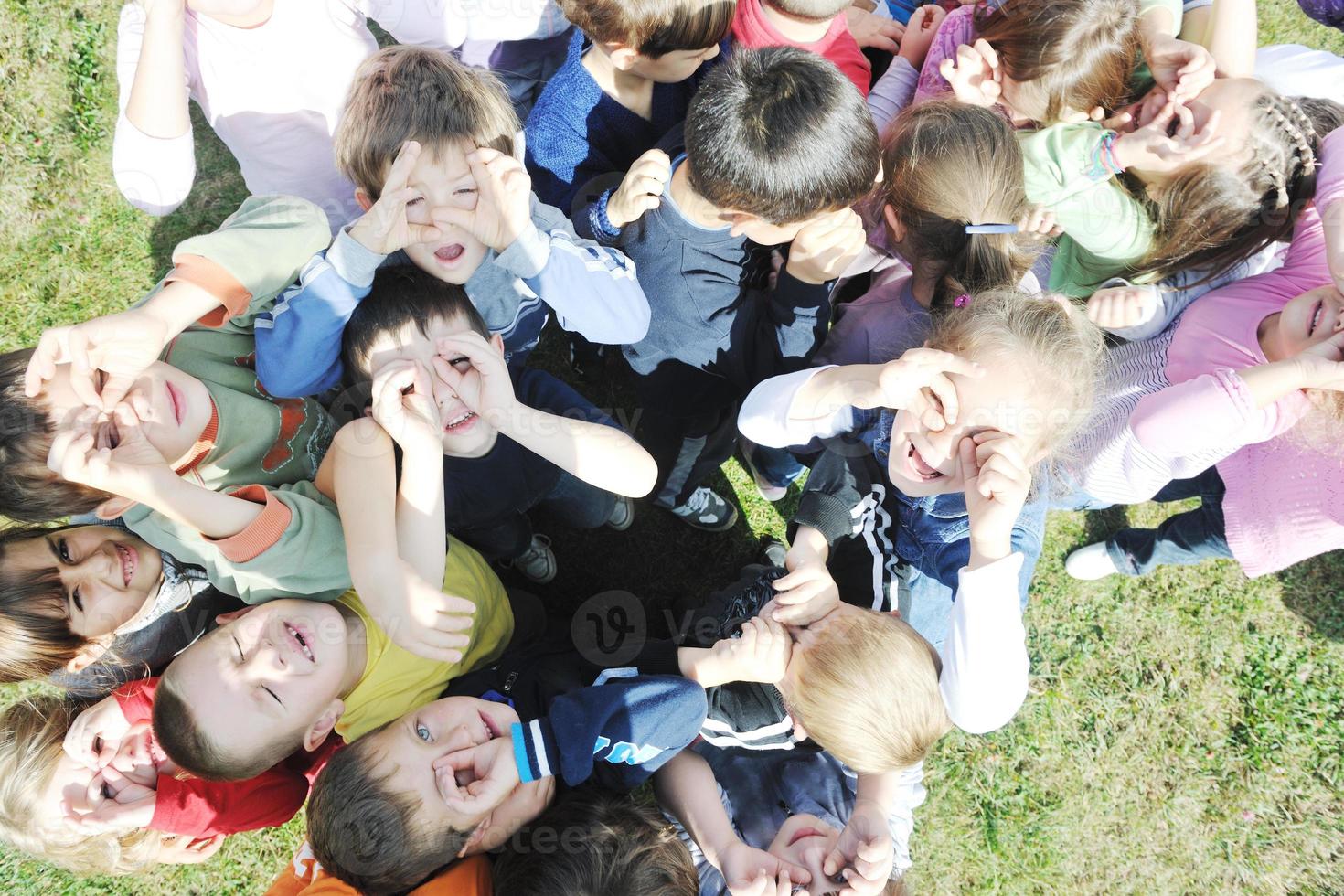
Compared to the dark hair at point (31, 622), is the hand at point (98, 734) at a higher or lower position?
lower

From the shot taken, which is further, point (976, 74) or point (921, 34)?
point (921, 34)

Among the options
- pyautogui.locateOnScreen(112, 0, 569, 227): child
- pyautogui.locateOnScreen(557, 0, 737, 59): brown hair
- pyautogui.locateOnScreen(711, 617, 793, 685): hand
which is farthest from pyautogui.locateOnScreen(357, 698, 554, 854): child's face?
pyautogui.locateOnScreen(557, 0, 737, 59): brown hair

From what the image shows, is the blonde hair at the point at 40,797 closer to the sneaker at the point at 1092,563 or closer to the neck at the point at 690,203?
the neck at the point at 690,203

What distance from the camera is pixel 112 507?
2.59 meters

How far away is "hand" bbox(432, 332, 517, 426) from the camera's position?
97.6 inches

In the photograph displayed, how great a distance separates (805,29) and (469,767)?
270cm

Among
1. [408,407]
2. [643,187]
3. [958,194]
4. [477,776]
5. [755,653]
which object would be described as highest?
[643,187]

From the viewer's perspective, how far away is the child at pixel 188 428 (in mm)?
2277

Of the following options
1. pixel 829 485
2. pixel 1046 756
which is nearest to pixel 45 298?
pixel 829 485

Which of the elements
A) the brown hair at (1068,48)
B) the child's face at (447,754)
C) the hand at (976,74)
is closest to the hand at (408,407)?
the child's face at (447,754)

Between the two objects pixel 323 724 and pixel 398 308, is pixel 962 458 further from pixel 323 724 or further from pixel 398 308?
pixel 323 724

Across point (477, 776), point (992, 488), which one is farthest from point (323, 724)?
point (992, 488)

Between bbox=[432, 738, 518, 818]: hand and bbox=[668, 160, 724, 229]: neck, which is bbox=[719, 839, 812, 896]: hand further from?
bbox=[668, 160, 724, 229]: neck

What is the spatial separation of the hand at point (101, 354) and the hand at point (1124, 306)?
299cm
